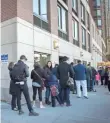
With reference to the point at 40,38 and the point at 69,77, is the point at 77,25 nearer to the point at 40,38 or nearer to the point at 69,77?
the point at 40,38

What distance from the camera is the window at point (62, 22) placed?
73.4ft

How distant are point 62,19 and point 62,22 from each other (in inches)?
8.6

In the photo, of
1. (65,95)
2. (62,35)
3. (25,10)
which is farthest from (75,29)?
(65,95)

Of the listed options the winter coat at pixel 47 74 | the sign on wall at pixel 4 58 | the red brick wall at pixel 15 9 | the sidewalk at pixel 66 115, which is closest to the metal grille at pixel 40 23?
the red brick wall at pixel 15 9

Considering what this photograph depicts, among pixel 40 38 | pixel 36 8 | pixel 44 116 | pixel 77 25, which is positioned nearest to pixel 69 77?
pixel 44 116

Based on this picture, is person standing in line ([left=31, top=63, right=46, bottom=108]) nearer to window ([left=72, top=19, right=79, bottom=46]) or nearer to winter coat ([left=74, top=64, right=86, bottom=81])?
winter coat ([left=74, top=64, right=86, bottom=81])

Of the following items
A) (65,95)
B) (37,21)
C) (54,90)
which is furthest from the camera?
(37,21)

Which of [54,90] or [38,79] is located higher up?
[38,79]

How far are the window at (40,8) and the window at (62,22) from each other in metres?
3.29

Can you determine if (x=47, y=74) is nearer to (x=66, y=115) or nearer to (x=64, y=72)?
(x=64, y=72)

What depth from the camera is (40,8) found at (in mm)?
18016

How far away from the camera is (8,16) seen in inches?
559

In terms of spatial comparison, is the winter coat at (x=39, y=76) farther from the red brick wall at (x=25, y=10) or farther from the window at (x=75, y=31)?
the window at (x=75, y=31)

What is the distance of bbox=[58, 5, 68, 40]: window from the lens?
22.4 m
